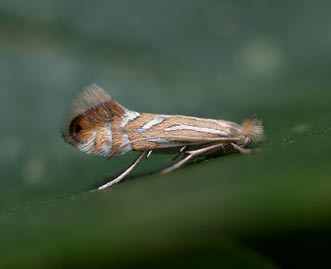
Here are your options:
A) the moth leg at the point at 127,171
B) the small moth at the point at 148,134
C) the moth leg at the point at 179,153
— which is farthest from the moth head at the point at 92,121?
the moth leg at the point at 179,153

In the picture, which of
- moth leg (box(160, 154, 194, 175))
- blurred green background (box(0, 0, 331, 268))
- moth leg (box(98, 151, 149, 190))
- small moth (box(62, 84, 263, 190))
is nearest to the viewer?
blurred green background (box(0, 0, 331, 268))

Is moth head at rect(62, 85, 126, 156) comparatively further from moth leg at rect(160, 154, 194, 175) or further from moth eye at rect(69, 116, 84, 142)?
moth leg at rect(160, 154, 194, 175)

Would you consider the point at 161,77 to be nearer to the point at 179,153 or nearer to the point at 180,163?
the point at 179,153

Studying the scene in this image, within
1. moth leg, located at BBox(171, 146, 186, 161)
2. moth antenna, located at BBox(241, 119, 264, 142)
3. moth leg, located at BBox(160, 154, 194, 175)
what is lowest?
moth leg, located at BBox(160, 154, 194, 175)

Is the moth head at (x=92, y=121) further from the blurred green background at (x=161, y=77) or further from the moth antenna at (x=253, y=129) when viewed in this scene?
the moth antenna at (x=253, y=129)

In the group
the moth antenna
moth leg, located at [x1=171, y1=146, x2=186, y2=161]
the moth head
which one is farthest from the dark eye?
the moth antenna

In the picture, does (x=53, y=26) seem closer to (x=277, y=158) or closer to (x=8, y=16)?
(x=8, y=16)

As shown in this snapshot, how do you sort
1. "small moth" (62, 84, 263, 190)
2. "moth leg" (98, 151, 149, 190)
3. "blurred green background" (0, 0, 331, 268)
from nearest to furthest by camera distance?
1. "blurred green background" (0, 0, 331, 268)
2. "moth leg" (98, 151, 149, 190)
3. "small moth" (62, 84, 263, 190)

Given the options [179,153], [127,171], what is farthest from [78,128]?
[179,153]

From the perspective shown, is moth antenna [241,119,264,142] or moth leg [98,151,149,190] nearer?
moth leg [98,151,149,190]
